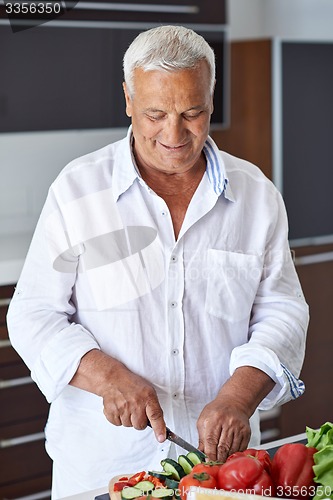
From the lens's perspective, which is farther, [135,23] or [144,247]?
[135,23]

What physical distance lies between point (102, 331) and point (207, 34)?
1556mm

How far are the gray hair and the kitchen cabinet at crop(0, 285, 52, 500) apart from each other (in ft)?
3.83

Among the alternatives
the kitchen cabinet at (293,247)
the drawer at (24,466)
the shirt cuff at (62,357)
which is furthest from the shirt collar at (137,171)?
the kitchen cabinet at (293,247)

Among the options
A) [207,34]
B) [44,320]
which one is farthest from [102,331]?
[207,34]

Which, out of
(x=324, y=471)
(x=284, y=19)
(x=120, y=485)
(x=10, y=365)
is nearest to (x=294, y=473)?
(x=324, y=471)

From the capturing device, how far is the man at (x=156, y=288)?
1559 millimetres

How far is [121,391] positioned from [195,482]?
34cm

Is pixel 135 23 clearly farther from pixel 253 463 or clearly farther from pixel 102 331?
pixel 253 463

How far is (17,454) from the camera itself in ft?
8.44

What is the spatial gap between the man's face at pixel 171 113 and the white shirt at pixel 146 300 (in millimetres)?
99

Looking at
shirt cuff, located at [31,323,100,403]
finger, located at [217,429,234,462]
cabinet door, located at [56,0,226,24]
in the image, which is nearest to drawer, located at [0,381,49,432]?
shirt cuff, located at [31,323,100,403]

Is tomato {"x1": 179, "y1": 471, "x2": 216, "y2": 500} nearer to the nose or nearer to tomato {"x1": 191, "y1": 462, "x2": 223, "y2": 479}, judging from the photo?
tomato {"x1": 191, "y1": 462, "x2": 223, "y2": 479}

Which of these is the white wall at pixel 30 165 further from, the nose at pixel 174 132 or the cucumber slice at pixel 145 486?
the cucumber slice at pixel 145 486

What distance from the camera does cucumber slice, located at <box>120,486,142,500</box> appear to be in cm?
121
